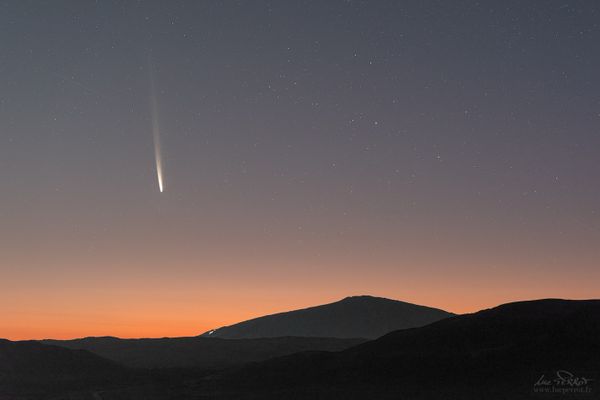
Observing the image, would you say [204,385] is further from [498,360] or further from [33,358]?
[33,358]

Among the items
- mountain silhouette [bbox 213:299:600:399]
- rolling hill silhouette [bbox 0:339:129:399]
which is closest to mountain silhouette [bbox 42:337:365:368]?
rolling hill silhouette [bbox 0:339:129:399]

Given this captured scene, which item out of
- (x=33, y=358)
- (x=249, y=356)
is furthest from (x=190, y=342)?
(x=33, y=358)

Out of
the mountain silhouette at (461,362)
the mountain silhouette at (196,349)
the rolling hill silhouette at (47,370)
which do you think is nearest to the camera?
the mountain silhouette at (461,362)

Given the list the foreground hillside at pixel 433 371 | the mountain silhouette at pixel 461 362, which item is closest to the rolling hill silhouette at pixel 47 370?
the foreground hillside at pixel 433 371

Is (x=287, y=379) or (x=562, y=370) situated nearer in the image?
(x=562, y=370)

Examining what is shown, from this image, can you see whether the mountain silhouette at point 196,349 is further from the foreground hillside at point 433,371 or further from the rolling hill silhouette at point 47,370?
the foreground hillside at point 433,371

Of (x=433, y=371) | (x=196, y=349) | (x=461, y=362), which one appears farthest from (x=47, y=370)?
(x=461, y=362)
